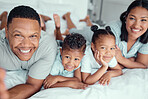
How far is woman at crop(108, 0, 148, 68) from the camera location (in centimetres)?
112

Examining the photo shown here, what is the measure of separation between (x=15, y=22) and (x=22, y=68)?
0.43 metres

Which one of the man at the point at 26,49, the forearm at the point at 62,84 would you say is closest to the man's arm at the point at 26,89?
the man at the point at 26,49

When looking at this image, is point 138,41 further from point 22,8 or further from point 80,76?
point 22,8

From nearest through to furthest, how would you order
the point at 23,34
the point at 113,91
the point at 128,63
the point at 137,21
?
the point at 23,34 → the point at 113,91 → the point at 137,21 → the point at 128,63

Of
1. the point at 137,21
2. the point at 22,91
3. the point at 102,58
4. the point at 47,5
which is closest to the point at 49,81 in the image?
the point at 22,91

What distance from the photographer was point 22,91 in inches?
33.0

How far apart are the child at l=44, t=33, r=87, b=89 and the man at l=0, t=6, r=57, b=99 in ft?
0.27

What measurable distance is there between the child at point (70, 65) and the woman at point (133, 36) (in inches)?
15.8

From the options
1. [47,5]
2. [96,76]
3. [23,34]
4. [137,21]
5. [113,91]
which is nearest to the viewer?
[23,34]

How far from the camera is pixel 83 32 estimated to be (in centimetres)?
160

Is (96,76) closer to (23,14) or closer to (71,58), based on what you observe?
(71,58)

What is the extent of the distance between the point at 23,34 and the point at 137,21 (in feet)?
2.97

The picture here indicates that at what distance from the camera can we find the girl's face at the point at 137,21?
1.10 metres

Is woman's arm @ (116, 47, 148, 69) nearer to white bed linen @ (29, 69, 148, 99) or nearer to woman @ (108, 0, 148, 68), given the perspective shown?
woman @ (108, 0, 148, 68)
